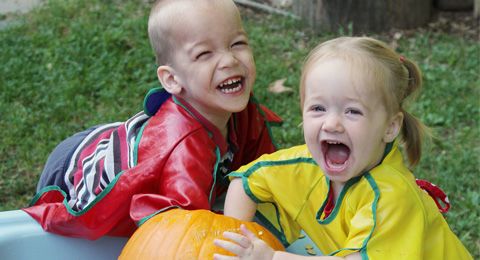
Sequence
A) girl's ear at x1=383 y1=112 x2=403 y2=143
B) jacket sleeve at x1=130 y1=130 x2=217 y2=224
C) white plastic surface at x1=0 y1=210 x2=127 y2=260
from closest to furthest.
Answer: girl's ear at x1=383 y1=112 x2=403 y2=143 < jacket sleeve at x1=130 y1=130 x2=217 y2=224 < white plastic surface at x1=0 y1=210 x2=127 y2=260

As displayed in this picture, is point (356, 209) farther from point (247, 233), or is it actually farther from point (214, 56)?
point (214, 56)

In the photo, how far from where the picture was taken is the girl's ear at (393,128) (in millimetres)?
2115

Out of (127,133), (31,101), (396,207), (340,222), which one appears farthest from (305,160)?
(31,101)

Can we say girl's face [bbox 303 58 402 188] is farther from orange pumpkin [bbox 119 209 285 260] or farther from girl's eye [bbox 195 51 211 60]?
girl's eye [bbox 195 51 211 60]

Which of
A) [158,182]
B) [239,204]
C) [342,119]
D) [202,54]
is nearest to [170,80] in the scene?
[202,54]

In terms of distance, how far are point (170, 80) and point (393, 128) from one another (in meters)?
0.81

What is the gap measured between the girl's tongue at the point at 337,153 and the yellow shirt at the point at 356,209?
0.08 m

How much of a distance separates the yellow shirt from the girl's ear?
45 mm

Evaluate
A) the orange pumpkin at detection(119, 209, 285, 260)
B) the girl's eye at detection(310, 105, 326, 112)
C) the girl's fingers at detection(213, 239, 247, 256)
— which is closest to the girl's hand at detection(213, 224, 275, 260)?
the girl's fingers at detection(213, 239, 247, 256)

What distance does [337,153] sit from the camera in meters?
2.09

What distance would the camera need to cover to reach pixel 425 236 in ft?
6.98

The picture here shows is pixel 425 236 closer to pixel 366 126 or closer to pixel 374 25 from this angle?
pixel 366 126

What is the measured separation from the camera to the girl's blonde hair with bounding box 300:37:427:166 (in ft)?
6.72

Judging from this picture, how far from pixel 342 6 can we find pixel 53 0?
6.64 feet
